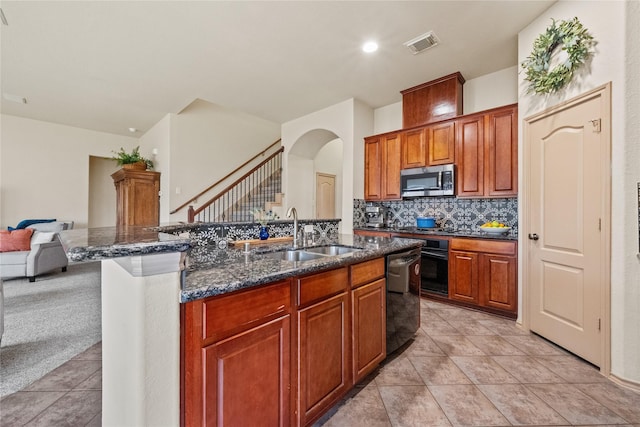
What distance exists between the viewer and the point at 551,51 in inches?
95.3

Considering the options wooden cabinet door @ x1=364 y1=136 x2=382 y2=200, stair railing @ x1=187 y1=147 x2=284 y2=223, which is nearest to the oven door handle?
wooden cabinet door @ x1=364 y1=136 x2=382 y2=200

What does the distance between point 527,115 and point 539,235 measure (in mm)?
1190

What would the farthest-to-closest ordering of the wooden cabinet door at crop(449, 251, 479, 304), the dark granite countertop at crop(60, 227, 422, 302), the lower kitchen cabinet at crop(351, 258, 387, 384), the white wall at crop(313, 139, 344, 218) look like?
the white wall at crop(313, 139, 344, 218), the wooden cabinet door at crop(449, 251, 479, 304), the lower kitchen cabinet at crop(351, 258, 387, 384), the dark granite countertop at crop(60, 227, 422, 302)

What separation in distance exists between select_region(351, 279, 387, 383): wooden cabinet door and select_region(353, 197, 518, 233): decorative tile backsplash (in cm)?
241

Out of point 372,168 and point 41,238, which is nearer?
point 41,238

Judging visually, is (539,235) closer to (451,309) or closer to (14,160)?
(451,309)

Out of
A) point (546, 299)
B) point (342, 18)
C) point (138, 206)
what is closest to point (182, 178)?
point (138, 206)

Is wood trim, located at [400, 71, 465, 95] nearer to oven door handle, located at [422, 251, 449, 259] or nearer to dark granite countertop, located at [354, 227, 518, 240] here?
dark granite countertop, located at [354, 227, 518, 240]

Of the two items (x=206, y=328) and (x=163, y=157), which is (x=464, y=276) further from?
(x=163, y=157)

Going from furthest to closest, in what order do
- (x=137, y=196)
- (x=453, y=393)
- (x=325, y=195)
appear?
(x=325, y=195)
(x=137, y=196)
(x=453, y=393)

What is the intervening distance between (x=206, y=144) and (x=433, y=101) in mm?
4419

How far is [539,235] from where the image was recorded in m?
2.55

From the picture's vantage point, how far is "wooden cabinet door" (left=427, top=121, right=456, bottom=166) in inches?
142

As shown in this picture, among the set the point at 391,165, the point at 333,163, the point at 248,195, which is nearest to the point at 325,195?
the point at 333,163
